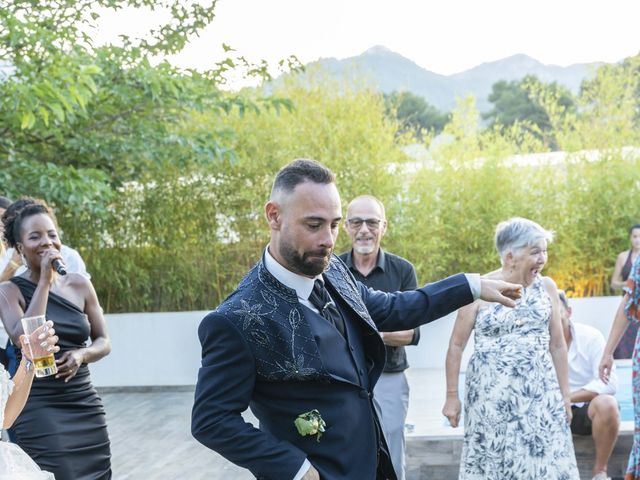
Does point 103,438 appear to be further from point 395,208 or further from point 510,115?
point 510,115

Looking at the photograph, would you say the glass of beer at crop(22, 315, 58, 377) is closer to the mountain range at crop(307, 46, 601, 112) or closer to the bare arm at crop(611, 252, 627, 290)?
the mountain range at crop(307, 46, 601, 112)

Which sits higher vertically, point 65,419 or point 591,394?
point 65,419

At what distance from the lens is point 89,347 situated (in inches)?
158

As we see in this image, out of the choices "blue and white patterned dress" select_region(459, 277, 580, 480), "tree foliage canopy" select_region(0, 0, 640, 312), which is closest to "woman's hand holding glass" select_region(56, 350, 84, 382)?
"blue and white patterned dress" select_region(459, 277, 580, 480)

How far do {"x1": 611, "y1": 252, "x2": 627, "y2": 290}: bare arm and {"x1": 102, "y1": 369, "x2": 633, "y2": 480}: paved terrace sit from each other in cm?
211

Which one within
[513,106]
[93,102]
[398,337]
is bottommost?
[398,337]

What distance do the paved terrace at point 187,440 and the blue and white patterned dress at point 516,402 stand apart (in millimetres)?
836

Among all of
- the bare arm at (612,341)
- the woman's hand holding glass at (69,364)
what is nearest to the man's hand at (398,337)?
the bare arm at (612,341)

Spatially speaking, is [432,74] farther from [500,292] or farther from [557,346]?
[500,292]

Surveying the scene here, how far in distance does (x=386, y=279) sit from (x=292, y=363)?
2.29 m

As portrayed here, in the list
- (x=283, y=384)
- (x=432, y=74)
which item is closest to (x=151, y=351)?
(x=283, y=384)

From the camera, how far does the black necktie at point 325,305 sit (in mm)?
2494

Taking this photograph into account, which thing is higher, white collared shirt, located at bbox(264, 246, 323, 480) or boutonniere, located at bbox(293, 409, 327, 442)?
white collared shirt, located at bbox(264, 246, 323, 480)

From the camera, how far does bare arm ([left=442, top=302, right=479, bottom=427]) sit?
14.7ft
